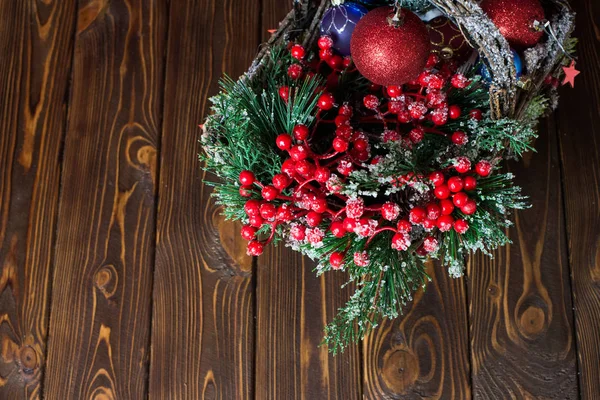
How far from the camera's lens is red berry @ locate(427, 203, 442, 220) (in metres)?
0.68

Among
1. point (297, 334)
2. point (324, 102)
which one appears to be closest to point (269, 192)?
point (324, 102)

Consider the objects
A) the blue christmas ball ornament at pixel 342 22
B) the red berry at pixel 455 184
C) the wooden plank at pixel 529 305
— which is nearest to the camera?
the red berry at pixel 455 184

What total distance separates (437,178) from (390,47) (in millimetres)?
150

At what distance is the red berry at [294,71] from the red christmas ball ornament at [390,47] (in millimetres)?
92

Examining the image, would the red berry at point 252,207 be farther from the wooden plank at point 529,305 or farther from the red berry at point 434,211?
the wooden plank at point 529,305

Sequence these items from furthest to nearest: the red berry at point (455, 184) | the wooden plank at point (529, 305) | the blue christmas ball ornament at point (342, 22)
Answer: the wooden plank at point (529, 305) < the blue christmas ball ornament at point (342, 22) < the red berry at point (455, 184)

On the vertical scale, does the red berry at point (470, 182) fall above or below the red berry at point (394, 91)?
below

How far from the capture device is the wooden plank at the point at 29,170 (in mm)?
984

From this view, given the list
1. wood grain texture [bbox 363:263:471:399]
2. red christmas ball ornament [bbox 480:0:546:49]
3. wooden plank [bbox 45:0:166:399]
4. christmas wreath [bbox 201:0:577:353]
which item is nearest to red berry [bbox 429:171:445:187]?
christmas wreath [bbox 201:0:577:353]

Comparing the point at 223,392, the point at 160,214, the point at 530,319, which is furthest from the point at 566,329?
the point at 160,214

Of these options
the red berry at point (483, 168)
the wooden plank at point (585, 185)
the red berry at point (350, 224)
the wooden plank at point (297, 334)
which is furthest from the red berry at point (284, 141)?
the wooden plank at point (585, 185)

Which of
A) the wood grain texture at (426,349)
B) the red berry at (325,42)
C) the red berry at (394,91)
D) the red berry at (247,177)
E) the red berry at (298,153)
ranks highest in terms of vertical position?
the red berry at (325,42)

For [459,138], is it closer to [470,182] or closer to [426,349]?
[470,182]

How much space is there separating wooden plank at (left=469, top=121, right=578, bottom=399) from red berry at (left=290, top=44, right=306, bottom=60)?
0.40m
